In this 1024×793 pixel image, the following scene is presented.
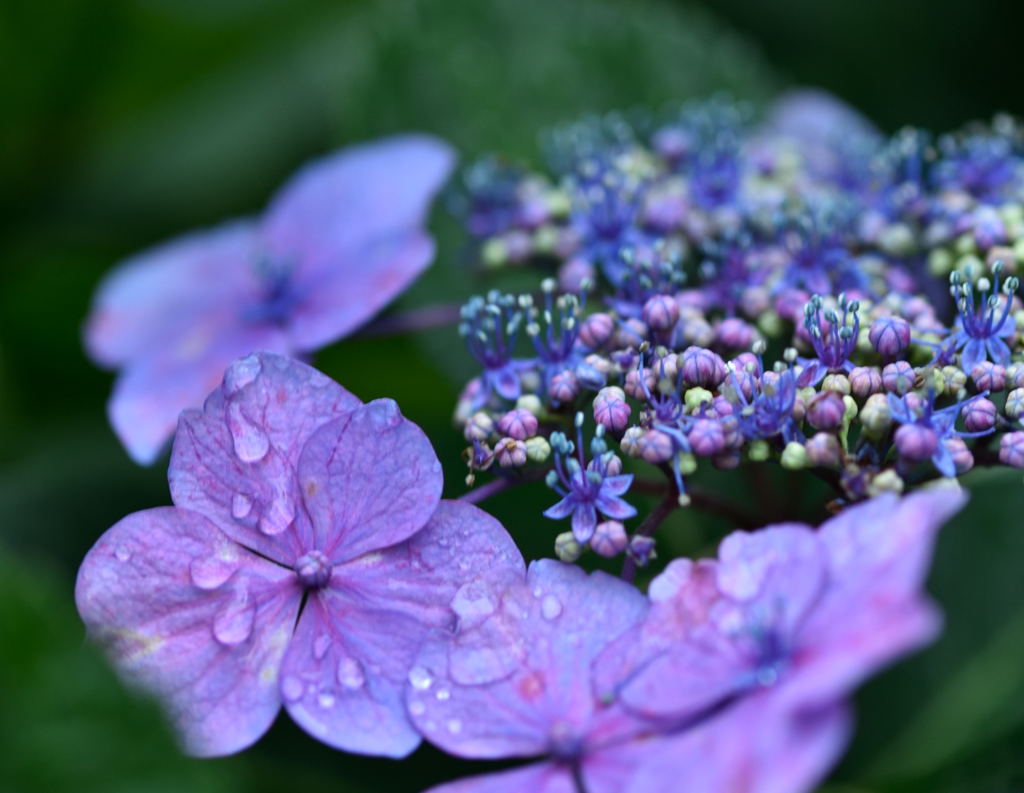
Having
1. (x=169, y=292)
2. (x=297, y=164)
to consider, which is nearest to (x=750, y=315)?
(x=169, y=292)

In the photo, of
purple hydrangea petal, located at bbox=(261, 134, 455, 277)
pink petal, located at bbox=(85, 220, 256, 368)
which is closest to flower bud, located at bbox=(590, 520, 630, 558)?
purple hydrangea petal, located at bbox=(261, 134, 455, 277)

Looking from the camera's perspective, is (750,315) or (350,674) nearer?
(350,674)

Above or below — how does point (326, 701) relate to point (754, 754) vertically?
below

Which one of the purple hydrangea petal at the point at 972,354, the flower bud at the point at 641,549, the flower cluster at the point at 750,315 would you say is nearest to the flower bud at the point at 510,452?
the flower cluster at the point at 750,315

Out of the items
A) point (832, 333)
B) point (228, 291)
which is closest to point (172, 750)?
point (832, 333)

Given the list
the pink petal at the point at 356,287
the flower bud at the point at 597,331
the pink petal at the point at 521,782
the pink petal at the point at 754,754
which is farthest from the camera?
the pink petal at the point at 356,287

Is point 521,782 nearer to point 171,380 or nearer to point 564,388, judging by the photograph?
point 564,388

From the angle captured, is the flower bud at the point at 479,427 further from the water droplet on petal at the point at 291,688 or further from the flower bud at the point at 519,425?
the water droplet on petal at the point at 291,688
